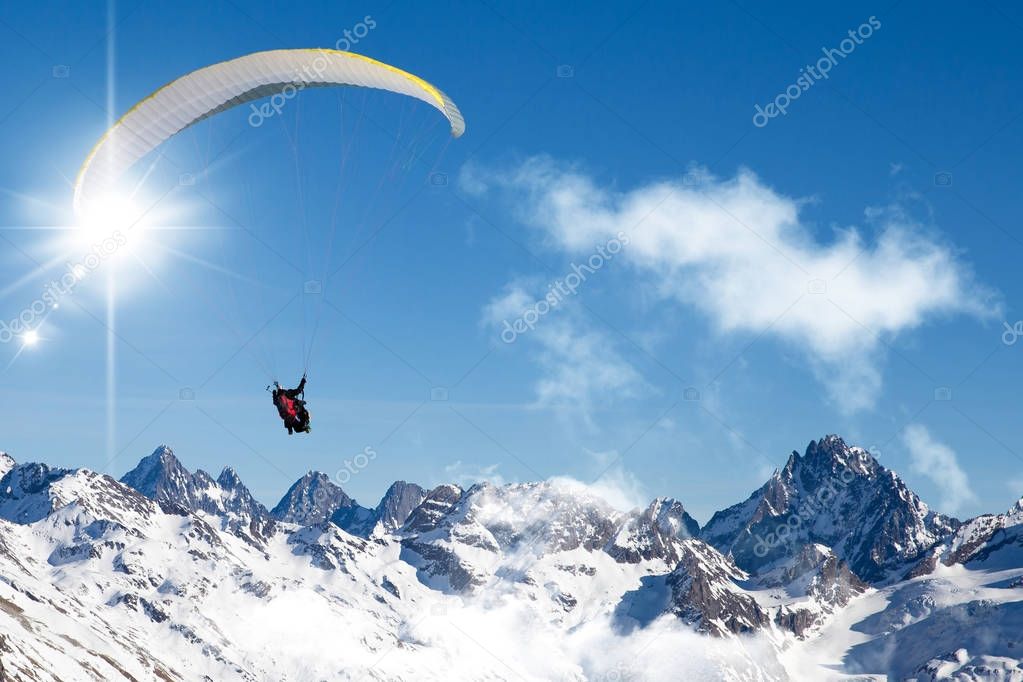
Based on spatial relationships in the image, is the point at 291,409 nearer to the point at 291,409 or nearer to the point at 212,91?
the point at 291,409

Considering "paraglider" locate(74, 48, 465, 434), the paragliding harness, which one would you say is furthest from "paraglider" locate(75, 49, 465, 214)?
the paragliding harness

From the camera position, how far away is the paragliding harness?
148ft

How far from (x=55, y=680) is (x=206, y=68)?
15419 centimetres

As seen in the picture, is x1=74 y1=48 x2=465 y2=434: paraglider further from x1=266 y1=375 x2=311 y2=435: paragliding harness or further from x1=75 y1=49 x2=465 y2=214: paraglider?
x1=266 y1=375 x2=311 y2=435: paragliding harness

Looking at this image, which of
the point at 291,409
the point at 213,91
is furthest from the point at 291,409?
the point at 213,91

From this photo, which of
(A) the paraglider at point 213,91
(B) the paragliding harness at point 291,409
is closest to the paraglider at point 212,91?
(A) the paraglider at point 213,91

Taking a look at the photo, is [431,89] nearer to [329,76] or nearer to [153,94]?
[329,76]

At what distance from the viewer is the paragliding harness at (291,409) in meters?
45.2

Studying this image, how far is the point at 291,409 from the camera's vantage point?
45.3 m

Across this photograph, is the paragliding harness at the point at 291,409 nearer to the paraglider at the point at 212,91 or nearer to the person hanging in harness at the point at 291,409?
the person hanging in harness at the point at 291,409

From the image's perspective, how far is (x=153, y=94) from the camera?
3978cm

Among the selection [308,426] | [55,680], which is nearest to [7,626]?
[55,680]

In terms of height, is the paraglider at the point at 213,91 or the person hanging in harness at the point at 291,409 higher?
the paraglider at the point at 213,91

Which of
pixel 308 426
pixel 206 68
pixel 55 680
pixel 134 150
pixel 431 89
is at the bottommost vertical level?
pixel 55 680
